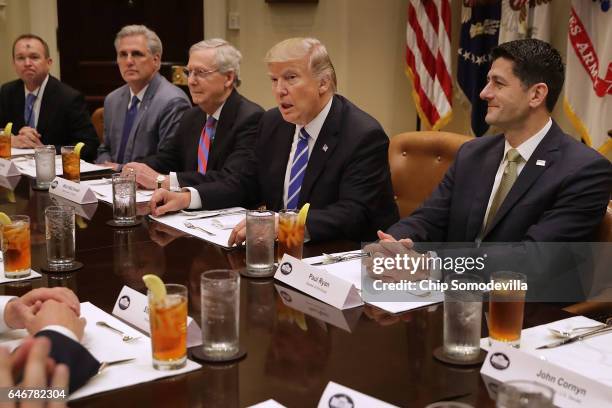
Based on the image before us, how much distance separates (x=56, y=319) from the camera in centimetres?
145

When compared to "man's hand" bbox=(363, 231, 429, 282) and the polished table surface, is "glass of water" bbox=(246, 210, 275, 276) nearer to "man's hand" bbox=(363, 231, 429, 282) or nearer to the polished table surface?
the polished table surface

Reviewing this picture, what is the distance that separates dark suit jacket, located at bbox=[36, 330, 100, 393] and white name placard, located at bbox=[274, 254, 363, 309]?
1.96 ft

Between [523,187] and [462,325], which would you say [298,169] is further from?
[462,325]

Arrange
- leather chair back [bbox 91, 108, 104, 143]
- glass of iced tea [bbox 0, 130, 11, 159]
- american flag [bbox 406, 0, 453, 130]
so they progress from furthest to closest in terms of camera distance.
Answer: leather chair back [bbox 91, 108, 104, 143], american flag [bbox 406, 0, 453, 130], glass of iced tea [bbox 0, 130, 11, 159]

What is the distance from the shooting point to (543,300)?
189 centimetres

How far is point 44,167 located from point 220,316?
202 centimetres

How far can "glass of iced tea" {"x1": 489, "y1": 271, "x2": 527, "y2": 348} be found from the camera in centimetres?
149

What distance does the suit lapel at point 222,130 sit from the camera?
3.55 meters

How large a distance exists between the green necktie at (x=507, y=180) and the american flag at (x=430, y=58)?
2.71m

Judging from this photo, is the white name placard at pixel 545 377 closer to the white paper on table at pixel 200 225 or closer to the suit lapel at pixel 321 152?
the white paper on table at pixel 200 225

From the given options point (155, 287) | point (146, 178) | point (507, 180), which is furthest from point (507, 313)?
point (146, 178)

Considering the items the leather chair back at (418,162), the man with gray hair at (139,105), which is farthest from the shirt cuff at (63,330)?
the man with gray hair at (139,105)

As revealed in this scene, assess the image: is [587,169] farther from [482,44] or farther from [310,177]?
[482,44]

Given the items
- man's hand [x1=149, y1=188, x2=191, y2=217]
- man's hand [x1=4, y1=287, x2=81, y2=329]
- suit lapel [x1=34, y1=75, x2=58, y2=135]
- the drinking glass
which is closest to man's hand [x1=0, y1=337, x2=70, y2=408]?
Answer: man's hand [x1=4, y1=287, x2=81, y2=329]
